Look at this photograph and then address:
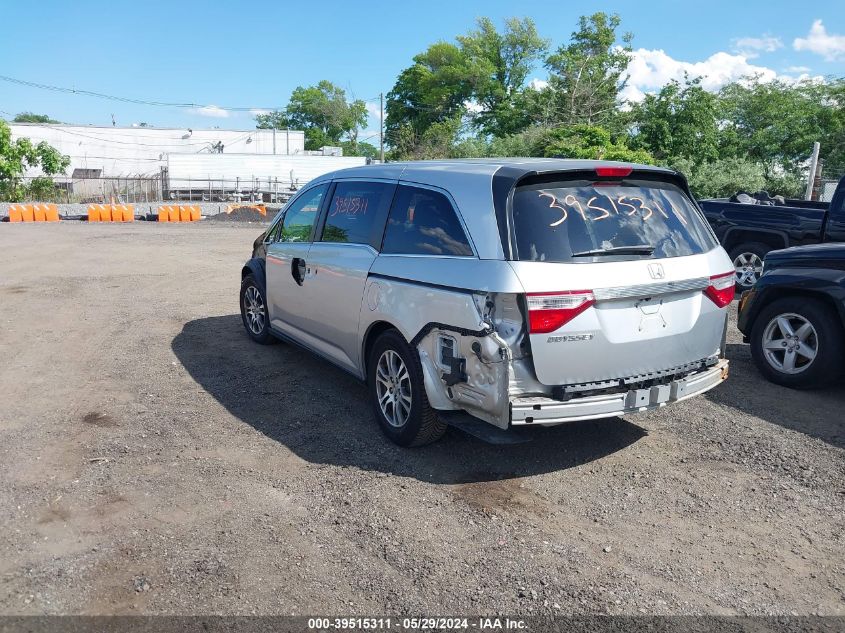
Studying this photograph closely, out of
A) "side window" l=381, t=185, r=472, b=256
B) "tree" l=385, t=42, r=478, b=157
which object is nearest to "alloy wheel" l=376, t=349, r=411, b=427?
"side window" l=381, t=185, r=472, b=256

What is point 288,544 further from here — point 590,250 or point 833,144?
point 833,144

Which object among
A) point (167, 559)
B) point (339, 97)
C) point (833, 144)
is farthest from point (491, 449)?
point (339, 97)

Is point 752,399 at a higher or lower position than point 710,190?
lower

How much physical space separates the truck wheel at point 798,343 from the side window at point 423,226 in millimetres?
3598

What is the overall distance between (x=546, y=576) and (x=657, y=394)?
1.46 meters

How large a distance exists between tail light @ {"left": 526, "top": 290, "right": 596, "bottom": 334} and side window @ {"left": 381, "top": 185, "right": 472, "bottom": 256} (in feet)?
1.92

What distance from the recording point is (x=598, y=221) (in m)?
4.21

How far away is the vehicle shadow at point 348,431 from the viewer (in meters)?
4.60

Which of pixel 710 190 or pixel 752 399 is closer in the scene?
pixel 752 399

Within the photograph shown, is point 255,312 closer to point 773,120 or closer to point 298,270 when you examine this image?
point 298,270

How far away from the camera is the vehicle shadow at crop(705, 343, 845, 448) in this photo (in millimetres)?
5340

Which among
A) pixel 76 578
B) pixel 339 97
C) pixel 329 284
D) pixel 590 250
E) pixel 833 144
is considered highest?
pixel 339 97

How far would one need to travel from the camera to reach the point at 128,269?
1359 centimetres

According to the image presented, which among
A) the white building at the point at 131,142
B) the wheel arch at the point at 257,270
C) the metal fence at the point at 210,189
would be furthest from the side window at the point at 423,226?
the white building at the point at 131,142
